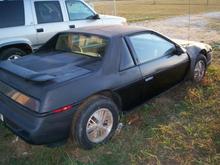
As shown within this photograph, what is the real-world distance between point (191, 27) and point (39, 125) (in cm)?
1265

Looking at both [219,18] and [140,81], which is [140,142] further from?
[219,18]

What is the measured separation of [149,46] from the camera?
15.7ft

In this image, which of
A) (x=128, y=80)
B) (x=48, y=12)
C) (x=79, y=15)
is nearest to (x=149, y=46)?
(x=128, y=80)

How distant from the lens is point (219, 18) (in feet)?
57.2

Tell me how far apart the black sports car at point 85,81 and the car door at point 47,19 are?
2058mm

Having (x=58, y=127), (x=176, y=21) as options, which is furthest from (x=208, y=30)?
(x=58, y=127)

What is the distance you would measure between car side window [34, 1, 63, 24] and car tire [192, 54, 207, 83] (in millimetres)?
3411

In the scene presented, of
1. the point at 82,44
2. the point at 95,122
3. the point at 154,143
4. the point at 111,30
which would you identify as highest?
Answer: the point at 111,30

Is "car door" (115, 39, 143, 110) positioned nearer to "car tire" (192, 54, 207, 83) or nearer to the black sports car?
the black sports car

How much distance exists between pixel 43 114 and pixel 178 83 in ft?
9.51

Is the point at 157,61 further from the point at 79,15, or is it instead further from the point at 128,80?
the point at 79,15

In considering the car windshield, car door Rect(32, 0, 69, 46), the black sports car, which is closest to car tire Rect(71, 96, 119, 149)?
the black sports car

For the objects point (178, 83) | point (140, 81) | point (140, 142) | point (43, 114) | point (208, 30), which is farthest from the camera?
point (208, 30)

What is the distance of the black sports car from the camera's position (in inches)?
137
